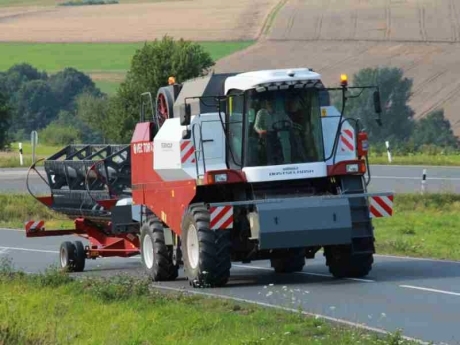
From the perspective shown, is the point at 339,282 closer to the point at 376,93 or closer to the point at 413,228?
the point at 376,93

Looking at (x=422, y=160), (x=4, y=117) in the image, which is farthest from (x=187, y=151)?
(x=4, y=117)

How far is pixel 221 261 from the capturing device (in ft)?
63.8

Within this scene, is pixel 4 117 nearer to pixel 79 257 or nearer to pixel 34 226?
pixel 34 226

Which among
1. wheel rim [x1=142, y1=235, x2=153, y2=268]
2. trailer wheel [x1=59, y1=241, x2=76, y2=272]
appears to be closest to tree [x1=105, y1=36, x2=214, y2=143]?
trailer wheel [x1=59, y1=241, x2=76, y2=272]

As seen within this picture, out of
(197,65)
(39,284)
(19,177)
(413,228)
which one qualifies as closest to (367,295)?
(39,284)

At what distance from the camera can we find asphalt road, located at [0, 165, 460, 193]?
141ft

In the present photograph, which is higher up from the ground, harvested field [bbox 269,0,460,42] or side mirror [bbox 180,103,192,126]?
harvested field [bbox 269,0,460,42]

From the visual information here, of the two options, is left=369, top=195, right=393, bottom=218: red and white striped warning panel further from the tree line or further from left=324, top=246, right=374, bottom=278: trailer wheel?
the tree line

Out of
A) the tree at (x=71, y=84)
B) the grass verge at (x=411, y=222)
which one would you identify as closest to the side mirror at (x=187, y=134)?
the grass verge at (x=411, y=222)

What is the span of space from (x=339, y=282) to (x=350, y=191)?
4.49ft

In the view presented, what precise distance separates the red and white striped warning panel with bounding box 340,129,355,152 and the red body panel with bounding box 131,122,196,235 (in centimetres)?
234

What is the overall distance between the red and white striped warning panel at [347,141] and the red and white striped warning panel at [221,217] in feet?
7.52

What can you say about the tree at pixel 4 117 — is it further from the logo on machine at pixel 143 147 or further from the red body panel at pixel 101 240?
the logo on machine at pixel 143 147

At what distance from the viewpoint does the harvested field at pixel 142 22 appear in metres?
94.6
